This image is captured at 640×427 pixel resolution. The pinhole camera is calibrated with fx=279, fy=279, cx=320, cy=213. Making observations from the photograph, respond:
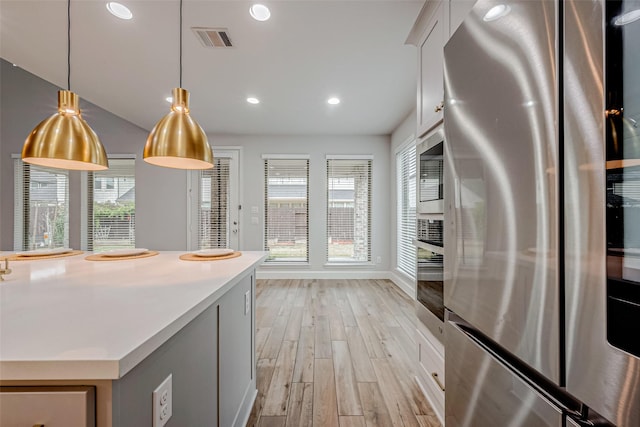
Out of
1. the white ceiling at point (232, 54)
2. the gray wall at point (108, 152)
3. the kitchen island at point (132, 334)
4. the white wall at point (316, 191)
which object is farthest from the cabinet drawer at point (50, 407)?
the gray wall at point (108, 152)

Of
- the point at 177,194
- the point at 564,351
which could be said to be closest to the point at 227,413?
the point at 564,351

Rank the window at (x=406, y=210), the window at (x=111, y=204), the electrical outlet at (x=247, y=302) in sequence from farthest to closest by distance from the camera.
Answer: the window at (x=111, y=204) < the window at (x=406, y=210) < the electrical outlet at (x=247, y=302)

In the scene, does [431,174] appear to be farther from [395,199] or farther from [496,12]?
[395,199]

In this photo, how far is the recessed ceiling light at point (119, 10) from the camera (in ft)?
6.47

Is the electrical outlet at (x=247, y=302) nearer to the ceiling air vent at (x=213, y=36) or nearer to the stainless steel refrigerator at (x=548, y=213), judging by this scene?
the stainless steel refrigerator at (x=548, y=213)

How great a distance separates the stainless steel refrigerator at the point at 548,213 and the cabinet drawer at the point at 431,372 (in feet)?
2.17

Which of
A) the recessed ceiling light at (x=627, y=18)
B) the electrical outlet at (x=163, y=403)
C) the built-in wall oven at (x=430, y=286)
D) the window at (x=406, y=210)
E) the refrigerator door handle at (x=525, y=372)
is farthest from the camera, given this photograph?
the window at (x=406, y=210)

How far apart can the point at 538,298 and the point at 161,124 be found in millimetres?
1844

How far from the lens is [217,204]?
203 inches

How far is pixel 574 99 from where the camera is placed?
0.54 meters

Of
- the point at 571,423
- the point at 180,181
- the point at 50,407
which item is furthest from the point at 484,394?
the point at 180,181

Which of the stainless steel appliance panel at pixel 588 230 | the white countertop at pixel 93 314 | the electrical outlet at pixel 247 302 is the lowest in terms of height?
the electrical outlet at pixel 247 302

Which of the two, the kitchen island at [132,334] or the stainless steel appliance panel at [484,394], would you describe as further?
the stainless steel appliance panel at [484,394]

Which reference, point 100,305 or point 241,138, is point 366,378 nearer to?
point 100,305
